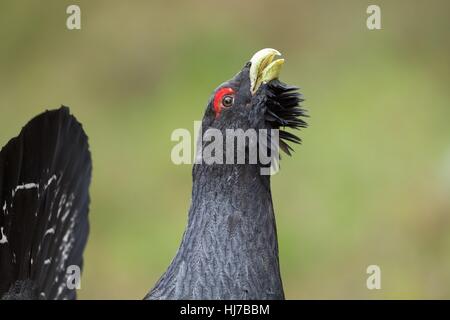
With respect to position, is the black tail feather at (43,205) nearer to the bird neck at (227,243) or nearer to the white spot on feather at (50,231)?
the white spot on feather at (50,231)

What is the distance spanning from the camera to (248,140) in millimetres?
3689

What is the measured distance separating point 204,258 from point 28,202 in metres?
0.90

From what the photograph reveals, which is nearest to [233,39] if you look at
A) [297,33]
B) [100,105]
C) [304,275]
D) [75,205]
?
[297,33]

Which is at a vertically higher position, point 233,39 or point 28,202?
point 233,39

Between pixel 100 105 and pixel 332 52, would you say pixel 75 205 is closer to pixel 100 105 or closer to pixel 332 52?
pixel 100 105

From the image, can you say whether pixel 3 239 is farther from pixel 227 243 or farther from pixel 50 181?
pixel 227 243

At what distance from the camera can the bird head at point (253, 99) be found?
3.69m

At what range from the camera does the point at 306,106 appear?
328 inches

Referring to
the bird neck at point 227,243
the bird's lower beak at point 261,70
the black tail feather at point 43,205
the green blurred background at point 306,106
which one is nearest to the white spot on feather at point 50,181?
the black tail feather at point 43,205

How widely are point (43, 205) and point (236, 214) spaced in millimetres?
953

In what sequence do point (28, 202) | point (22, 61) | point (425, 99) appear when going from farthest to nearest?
point (22, 61), point (425, 99), point (28, 202)

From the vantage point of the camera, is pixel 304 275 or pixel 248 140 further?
pixel 304 275

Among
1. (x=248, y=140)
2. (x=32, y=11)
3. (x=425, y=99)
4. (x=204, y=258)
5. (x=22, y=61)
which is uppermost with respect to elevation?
(x=32, y=11)

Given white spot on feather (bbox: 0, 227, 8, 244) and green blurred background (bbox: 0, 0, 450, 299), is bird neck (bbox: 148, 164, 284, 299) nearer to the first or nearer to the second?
white spot on feather (bbox: 0, 227, 8, 244)
